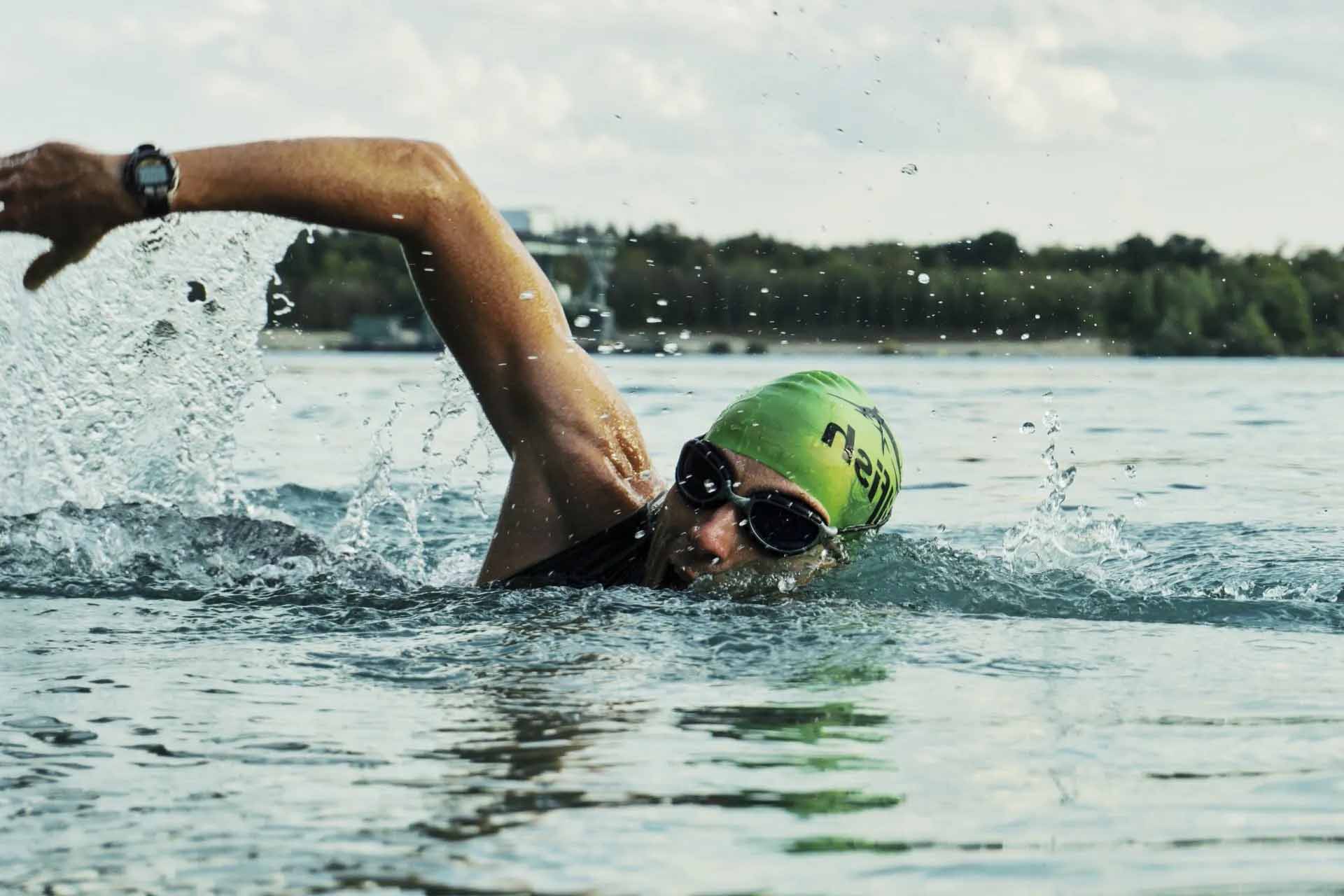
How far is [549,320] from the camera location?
4.65m

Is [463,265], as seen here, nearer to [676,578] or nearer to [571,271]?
[676,578]

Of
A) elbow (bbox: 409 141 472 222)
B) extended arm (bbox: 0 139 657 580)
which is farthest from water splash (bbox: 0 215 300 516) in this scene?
elbow (bbox: 409 141 472 222)

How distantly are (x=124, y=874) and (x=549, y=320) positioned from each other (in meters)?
2.60

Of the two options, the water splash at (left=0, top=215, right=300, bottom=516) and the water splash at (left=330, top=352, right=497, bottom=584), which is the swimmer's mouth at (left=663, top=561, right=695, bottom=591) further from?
the water splash at (left=0, top=215, right=300, bottom=516)

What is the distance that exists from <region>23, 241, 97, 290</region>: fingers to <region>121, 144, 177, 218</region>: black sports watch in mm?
159

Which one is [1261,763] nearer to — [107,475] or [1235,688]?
[1235,688]

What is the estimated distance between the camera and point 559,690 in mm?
3490

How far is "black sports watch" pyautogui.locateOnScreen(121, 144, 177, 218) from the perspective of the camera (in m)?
3.41

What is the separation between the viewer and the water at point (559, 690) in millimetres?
2393

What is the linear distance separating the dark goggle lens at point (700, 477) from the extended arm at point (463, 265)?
246mm

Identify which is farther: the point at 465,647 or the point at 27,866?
the point at 465,647

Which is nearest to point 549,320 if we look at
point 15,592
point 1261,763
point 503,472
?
point 15,592

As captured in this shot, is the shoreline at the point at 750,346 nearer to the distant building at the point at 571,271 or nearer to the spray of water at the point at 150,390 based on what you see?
the distant building at the point at 571,271

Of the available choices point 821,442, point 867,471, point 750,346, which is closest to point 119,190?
point 821,442
